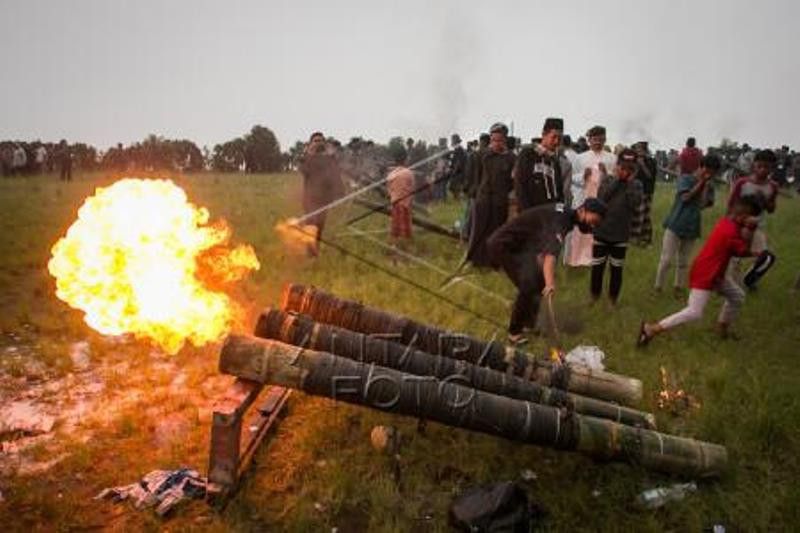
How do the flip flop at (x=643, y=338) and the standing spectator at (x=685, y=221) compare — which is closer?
the flip flop at (x=643, y=338)

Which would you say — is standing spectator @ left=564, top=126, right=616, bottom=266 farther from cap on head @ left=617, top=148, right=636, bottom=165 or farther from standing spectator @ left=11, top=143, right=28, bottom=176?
standing spectator @ left=11, top=143, right=28, bottom=176

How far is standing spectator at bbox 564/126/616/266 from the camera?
1096 cm

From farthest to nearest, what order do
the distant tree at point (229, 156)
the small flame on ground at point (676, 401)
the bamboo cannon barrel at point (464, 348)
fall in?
the distant tree at point (229, 156)
the small flame on ground at point (676, 401)
the bamboo cannon barrel at point (464, 348)

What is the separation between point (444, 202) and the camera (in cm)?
2452

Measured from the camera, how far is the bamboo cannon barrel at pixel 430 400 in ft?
15.9

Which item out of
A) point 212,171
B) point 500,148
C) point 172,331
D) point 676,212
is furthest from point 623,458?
point 212,171

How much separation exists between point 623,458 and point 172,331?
176 inches

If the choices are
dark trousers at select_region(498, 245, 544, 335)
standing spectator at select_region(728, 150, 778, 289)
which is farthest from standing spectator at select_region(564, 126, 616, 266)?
dark trousers at select_region(498, 245, 544, 335)

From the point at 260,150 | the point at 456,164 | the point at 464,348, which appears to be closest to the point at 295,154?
the point at 260,150

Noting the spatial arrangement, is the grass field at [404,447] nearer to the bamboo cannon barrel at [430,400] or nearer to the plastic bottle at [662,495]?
the plastic bottle at [662,495]

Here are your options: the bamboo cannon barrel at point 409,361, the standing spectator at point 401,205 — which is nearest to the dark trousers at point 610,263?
the bamboo cannon barrel at point 409,361

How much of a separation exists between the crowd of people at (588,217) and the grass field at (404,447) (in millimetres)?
702

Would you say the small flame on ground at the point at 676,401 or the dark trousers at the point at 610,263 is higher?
the dark trousers at the point at 610,263

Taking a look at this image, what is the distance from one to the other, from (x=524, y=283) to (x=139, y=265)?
4.45 metres
